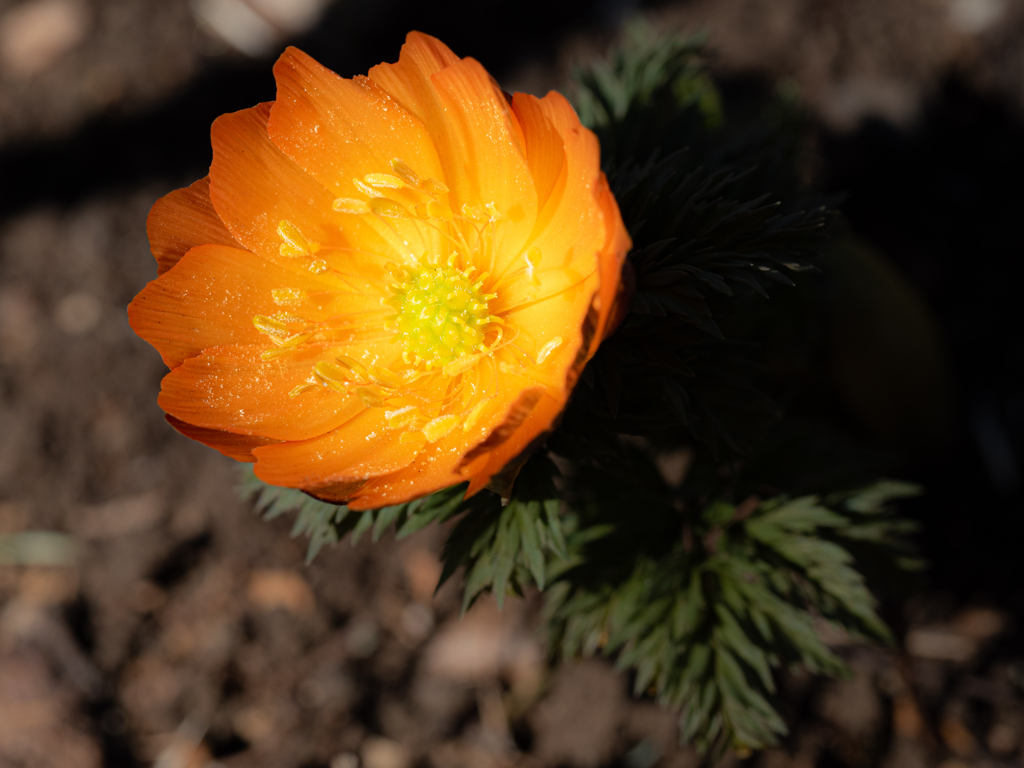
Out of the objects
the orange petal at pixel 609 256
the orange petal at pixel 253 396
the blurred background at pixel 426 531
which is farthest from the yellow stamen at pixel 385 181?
the blurred background at pixel 426 531

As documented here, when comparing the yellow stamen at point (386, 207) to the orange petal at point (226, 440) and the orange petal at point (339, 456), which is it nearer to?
the orange petal at point (339, 456)

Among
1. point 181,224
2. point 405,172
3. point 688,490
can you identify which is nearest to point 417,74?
point 405,172

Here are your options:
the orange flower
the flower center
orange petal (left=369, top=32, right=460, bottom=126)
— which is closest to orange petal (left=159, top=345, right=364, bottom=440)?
the orange flower

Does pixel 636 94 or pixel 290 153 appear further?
pixel 636 94

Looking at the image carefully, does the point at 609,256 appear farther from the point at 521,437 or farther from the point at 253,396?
the point at 253,396

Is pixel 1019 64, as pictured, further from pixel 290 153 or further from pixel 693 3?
pixel 290 153

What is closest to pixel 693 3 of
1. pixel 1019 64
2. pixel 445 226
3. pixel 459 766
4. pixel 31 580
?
pixel 1019 64

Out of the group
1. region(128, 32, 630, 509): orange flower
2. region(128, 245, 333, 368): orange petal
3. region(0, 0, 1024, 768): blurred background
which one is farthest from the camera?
region(0, 0, 1024, 768): blurred background

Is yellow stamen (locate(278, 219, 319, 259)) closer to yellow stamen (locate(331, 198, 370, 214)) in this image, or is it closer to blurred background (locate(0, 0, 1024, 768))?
yellow stamen (locate(331, 198, 370, 214))
